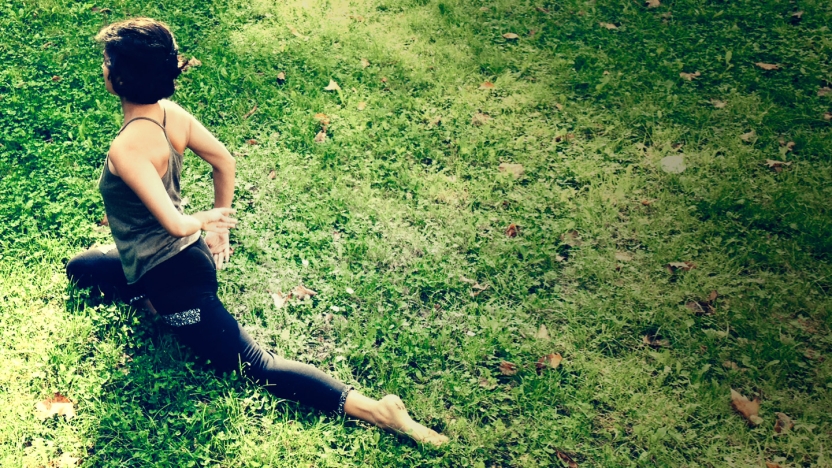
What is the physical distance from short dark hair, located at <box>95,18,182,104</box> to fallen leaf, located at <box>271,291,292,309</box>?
150 centimetres

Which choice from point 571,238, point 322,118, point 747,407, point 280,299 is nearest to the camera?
point 747,407

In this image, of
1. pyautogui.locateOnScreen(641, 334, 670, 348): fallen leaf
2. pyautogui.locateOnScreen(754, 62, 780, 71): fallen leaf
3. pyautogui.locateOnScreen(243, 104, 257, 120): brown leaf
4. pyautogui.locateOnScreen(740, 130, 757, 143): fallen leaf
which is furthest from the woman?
pyautogui.locateOnScreen(754, 62, 780, 71): fallen leaf

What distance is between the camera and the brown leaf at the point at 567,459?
9.91 ft

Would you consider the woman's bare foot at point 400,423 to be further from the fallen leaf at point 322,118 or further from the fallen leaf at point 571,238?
the fallen leaf at point 322,118

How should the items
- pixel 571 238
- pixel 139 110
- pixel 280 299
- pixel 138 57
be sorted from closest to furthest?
pixel 138 57 → pixel 139 110 → pixel 280 299 → pixel 571 238

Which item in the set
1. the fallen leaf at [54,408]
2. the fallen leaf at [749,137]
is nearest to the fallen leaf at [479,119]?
the fallen leaf at [749,137]

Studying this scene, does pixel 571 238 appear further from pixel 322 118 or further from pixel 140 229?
pixel 140 229

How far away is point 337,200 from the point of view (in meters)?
4.32

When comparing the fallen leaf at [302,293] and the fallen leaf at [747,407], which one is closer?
the fallen leaf at [747,407]

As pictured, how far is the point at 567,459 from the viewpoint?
3.05 m

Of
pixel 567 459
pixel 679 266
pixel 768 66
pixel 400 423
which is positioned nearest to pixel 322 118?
pixel 400 423

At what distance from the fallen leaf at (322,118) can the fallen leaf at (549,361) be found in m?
2.67

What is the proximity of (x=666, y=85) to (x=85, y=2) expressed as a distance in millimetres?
5840

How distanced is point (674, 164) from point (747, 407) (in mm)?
2079
